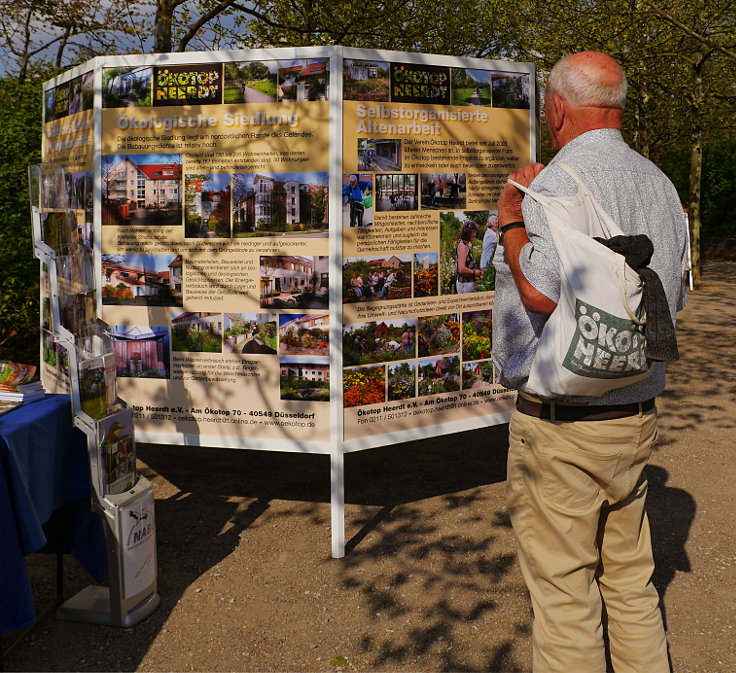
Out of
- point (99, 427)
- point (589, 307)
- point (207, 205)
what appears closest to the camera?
point (589, 307)

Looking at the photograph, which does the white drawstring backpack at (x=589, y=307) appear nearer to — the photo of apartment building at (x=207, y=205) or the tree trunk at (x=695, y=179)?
the photo of apartment building at (x=207, y=205)

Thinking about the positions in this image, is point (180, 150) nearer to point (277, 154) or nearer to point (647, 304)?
point (277, 154)

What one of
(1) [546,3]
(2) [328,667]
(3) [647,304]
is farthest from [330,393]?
(1) [546,3]

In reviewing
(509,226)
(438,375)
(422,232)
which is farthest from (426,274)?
(509,226)

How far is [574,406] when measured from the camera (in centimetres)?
276

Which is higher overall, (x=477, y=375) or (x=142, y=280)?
(x=142, y=280)

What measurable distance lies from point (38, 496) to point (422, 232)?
2.43 metres

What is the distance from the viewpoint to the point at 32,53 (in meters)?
12.3

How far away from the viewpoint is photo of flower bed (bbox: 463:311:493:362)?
16.6 ft

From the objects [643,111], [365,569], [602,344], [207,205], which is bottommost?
[365,569]

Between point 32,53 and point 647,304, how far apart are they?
39.3ft

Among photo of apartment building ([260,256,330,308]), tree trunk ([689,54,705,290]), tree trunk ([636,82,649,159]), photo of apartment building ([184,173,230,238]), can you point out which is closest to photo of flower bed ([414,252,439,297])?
photo of apartment building ([260,256,330,308])

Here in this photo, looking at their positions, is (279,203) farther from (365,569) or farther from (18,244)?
(18,244)

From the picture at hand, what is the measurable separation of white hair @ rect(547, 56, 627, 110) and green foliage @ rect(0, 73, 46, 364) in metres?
5.19
